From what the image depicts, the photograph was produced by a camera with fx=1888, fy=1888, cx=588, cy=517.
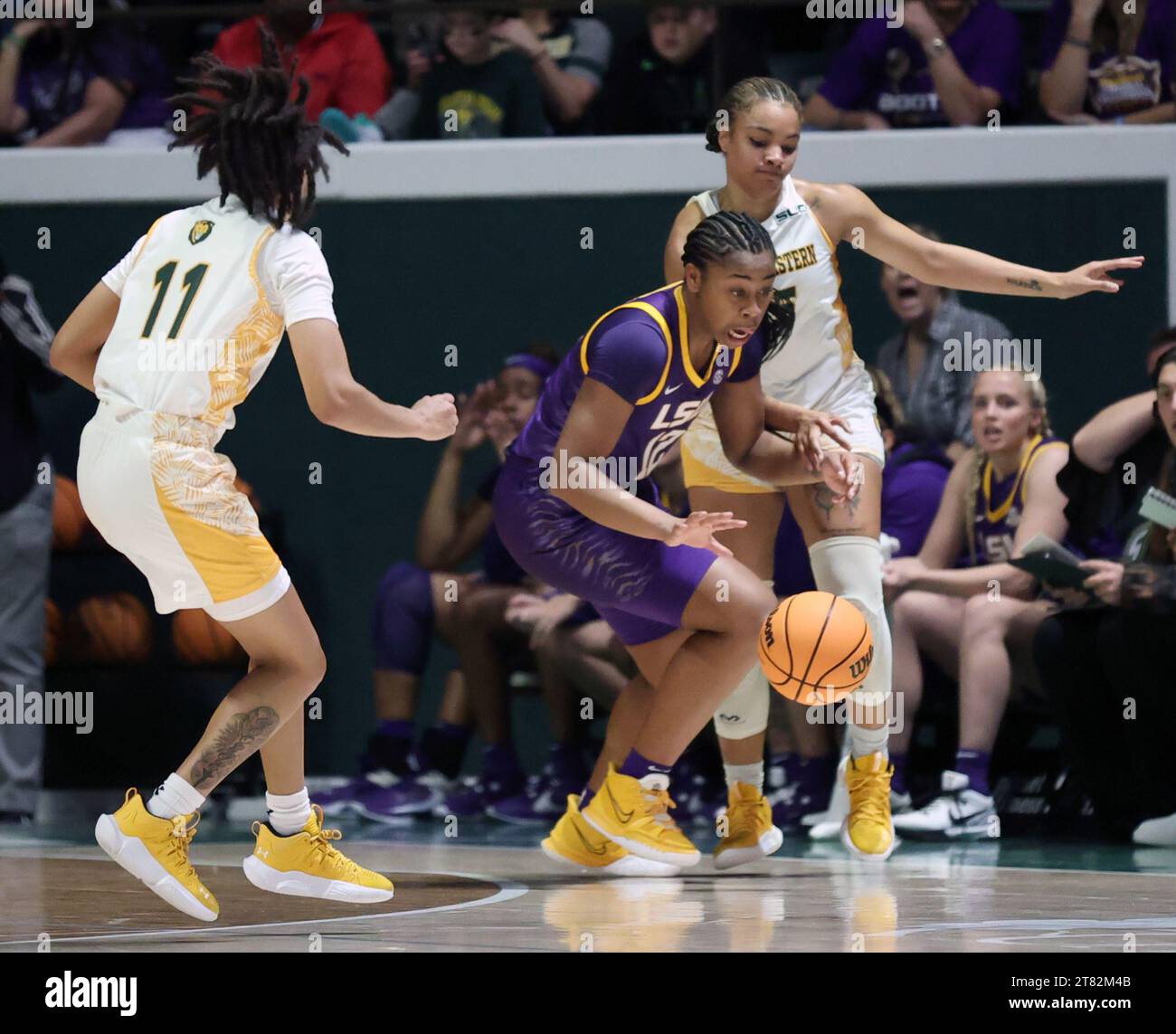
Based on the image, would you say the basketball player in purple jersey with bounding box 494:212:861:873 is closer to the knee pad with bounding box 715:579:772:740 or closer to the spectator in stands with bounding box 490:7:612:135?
the knee pad with bounding box 715:579:772:740

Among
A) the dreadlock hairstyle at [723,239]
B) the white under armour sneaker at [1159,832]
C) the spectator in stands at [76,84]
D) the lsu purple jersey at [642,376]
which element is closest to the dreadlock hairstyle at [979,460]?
the white under armour sneaker at [1159,832]

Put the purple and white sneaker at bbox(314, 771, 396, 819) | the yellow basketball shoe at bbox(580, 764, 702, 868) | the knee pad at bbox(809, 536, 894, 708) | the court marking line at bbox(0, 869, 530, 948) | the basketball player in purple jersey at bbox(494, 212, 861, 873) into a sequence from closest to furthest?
the court marking line at bbox(0, 869, 530, 948), the basketball player in purple jersey at bbox(494, 212, 861, 873), the yellow basketball shoe at bbox(580, 764, 702, 868), the knee pad at bbox(809, 536, 894, 708), the purple and white sneaker at bbox(314, 771, 396, 819)

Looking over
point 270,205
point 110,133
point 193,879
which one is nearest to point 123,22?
point 110,133

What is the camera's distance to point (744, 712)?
207 inches

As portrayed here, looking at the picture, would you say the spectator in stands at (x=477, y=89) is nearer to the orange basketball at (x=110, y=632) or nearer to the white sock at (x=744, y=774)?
the orange basketball at (x=110, y=632)

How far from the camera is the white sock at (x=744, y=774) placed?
17.0 feet

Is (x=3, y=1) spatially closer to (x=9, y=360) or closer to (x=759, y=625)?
(x=9, y=360)

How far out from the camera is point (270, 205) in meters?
4.06

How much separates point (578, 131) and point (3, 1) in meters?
2.54

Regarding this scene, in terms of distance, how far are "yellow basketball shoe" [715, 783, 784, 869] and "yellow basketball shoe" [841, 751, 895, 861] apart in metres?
0.21

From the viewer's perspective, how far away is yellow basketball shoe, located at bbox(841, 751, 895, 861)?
16.6 feet

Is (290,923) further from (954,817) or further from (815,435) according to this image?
(954,817)

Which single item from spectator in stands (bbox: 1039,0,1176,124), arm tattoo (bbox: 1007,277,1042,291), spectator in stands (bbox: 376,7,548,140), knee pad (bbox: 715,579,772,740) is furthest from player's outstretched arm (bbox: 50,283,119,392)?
spectator in stands (bbox: 1039,0,1176,124)

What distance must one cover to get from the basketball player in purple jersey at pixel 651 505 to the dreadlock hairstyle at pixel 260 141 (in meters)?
0.88
